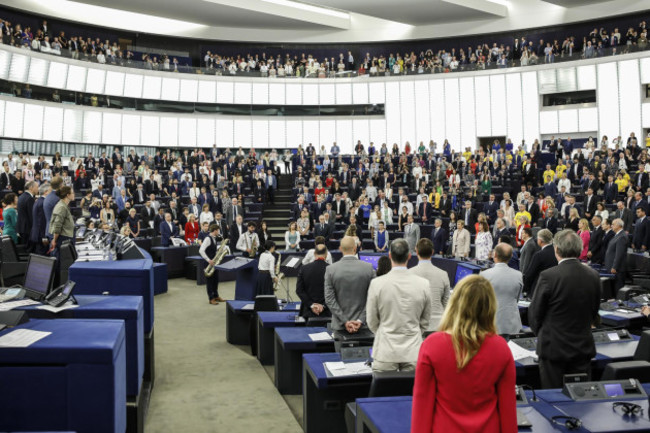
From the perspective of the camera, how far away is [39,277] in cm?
467

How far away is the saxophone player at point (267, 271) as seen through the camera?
9.73 m

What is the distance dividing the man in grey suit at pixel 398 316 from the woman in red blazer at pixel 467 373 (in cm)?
167

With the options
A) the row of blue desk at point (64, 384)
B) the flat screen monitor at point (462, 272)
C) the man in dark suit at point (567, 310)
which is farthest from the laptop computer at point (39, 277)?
the flat screen monitor at point (462, 272)

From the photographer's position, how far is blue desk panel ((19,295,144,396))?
A: 4.40m

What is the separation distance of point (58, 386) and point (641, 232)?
12.2 m

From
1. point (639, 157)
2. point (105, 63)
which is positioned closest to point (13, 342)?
point (639, 157)

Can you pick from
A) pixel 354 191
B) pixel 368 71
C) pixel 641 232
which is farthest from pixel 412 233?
pixel 368 71

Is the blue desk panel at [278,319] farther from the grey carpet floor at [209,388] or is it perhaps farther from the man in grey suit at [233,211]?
the man in grey suit at [233,211]

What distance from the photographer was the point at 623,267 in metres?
10.6

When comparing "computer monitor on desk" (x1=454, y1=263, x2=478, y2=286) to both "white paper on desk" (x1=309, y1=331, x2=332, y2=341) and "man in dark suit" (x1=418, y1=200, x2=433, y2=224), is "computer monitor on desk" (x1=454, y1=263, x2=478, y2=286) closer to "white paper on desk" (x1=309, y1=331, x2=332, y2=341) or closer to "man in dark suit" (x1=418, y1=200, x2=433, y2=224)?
"white paper on desk" (x1=309, y1=331, x2=332, y2=341)

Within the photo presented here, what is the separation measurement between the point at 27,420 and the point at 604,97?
2983cm

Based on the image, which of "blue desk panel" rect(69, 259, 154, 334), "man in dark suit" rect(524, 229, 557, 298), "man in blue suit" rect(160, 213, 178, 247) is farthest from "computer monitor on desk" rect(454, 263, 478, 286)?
"man in blue suit" rect(160, 213, 178, 247)

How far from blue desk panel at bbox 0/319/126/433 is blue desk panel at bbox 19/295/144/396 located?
0.97 meters

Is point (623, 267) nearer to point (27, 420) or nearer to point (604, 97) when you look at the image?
point (27, 420)
